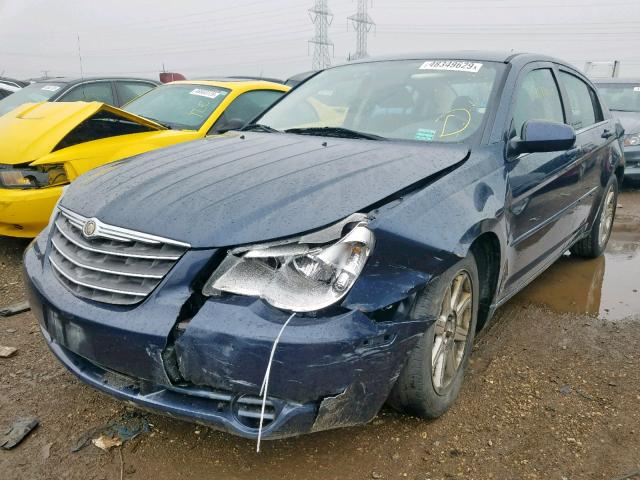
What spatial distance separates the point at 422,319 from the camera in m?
2.07

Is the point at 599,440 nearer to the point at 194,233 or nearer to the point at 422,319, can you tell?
the point at 422,319

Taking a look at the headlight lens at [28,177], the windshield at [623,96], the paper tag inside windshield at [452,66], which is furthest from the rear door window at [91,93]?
the windshield at [623,96]

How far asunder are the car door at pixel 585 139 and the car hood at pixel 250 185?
4.91 feet

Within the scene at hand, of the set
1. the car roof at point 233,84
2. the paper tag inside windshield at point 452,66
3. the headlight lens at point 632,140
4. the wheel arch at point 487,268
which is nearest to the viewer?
the wheel arch at point 487,268

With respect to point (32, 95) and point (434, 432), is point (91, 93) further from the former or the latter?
point (434, 432)

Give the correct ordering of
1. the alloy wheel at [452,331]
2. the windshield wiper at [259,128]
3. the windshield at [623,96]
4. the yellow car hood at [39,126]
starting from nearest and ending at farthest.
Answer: the alloy wheel at [452,331]
the windshield wiper at [259,128]
the yellow car hood at [39,126]
the windshield at [623,96]

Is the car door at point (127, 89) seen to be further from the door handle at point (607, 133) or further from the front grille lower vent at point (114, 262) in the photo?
the front grille lower vent at point (114, 262)

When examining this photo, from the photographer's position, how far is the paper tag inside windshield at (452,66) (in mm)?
3199

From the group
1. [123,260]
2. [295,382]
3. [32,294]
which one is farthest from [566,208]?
[32,294]

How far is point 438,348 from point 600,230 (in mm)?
3138

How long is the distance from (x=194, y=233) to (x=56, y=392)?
128cm

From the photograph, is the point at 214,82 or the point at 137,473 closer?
the point at 137,473

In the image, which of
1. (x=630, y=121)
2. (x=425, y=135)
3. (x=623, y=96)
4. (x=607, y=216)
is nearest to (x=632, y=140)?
(x=630, y=121)

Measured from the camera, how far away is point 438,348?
2.38m
